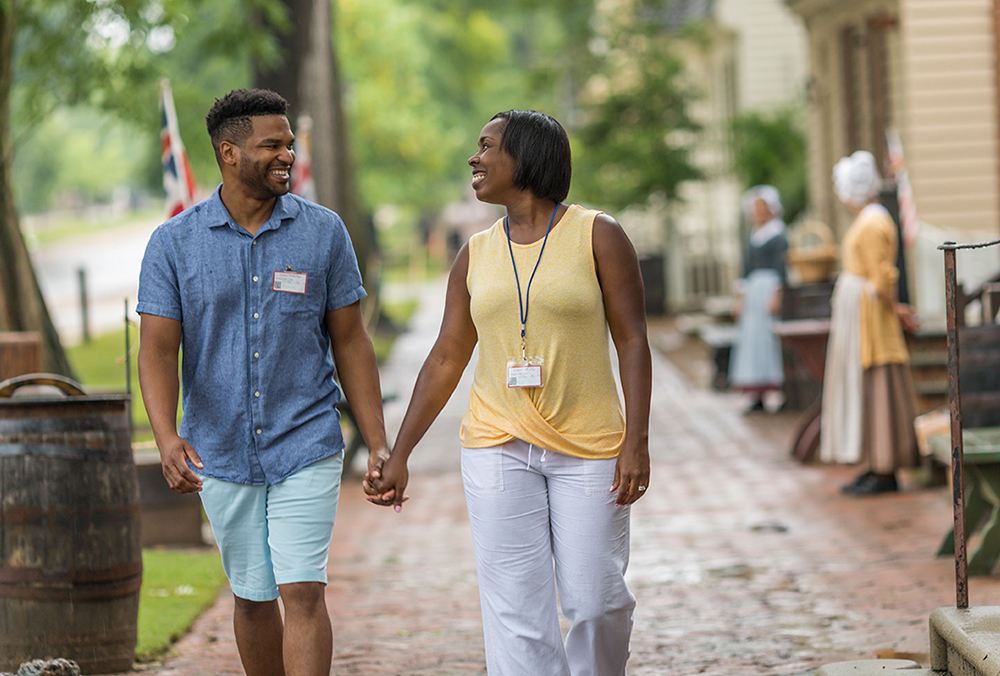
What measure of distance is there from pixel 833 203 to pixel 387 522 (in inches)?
449

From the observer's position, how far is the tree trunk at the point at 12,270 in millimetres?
10164

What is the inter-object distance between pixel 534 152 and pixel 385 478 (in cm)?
110

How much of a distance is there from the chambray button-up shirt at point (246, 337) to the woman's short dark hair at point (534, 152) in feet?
2.27

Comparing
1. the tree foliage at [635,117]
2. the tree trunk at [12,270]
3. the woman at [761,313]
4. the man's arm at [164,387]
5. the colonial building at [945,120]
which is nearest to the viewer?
the man's arm at [164,387]

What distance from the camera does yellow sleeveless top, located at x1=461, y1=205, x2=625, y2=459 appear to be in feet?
13.5

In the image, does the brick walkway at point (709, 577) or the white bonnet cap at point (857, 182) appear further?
the white bonnet cap at point (857, 182)

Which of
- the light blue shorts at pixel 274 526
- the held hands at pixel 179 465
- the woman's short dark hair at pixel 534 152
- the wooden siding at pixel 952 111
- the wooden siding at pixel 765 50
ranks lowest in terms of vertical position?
the light blue shorts at pixel 274 526

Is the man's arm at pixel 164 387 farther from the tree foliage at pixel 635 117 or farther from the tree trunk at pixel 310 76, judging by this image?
the tree foliage at pixel 635 117

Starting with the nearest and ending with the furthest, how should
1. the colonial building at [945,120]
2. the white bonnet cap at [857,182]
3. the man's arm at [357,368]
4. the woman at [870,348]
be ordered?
the man's arm at [357,368] → the woman at [870,348] → the white bonnet cap at [857,182] → the colonial building at [945,120]

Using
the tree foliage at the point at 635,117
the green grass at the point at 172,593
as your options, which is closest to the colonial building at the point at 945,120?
the tree foliage at the point at 635,117

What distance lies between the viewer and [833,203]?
62.9 feet

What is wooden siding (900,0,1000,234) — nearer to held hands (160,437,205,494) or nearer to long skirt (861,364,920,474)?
long skirt (861,364,920,474)

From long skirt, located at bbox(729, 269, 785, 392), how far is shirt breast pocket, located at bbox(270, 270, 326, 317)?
10150mm

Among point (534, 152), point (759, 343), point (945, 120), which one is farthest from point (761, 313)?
point (534, 152)
